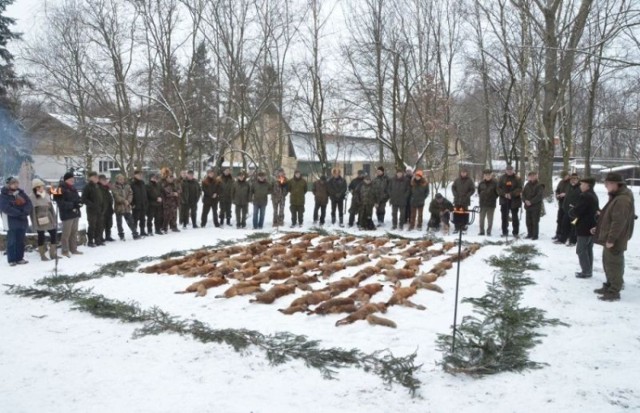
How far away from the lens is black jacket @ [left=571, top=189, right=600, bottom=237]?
27.6 ft

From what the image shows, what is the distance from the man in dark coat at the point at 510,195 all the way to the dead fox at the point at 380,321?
8.41 metres

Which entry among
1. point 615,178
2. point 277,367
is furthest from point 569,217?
point 277,367

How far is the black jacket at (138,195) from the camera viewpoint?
13.5 metres

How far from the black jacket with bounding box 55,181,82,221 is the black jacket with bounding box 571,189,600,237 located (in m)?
10.4

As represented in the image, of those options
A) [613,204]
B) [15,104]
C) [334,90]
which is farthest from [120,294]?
[15,104]

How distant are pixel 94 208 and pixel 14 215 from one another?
227 centimetres

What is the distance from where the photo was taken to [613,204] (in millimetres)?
7285

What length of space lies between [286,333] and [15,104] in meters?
26.9

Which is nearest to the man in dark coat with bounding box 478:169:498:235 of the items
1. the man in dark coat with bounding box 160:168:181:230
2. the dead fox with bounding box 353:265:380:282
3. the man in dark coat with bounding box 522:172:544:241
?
the man in dark coat with bounding box 522:172:544:241

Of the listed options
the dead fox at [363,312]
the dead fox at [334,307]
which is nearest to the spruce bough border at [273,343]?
the dead fox at [363,312]

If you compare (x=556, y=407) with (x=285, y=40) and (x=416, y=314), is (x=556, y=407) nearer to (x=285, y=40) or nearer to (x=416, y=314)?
(x=416, y=314)

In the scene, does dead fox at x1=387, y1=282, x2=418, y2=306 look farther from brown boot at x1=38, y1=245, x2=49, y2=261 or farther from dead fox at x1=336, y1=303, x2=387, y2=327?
brown boot at x1=38, y1=245, x2=49, y2=261

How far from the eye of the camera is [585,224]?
27.8ft

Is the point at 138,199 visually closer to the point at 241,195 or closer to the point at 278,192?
the point at 241,195
